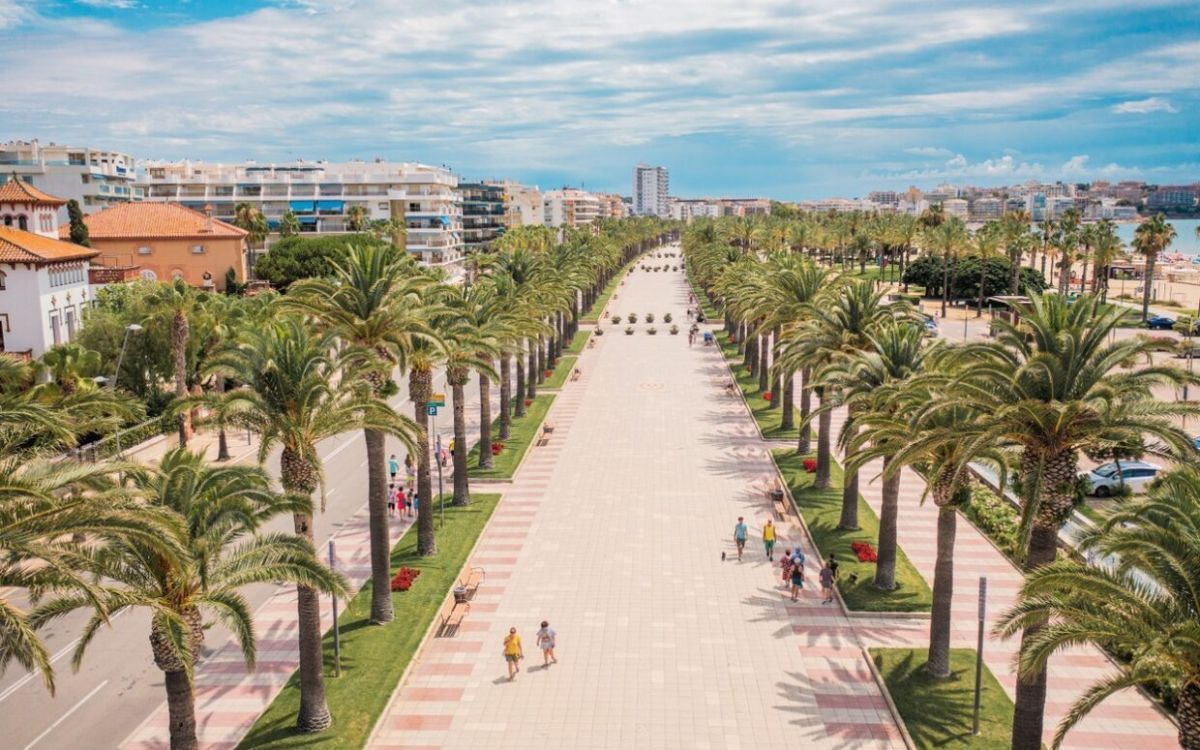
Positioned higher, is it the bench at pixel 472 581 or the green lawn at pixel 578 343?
the green lawn at pixel 578 343

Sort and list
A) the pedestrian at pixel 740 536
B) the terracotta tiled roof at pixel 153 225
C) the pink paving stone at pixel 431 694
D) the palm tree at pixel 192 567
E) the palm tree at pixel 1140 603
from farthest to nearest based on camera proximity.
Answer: the terracotta tiled roof at pixel 153 225 < the pedestrian at pixel 740 536 < the pink paving stone at pixel 431 694 < the palm tree at pixel 192 567 < the palm tree at pixel 1140 603

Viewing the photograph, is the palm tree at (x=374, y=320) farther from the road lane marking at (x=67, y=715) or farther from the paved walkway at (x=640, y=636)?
the road lane marking at (x=67, y=715)

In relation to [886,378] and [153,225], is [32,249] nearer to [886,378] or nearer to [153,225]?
[153,225]

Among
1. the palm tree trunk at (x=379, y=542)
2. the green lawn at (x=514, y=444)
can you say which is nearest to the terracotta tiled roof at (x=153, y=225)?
the green lawn at (x=514, y=444)

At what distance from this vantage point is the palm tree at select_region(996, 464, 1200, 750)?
499 inches

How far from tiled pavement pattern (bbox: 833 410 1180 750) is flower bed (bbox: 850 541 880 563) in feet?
4.46

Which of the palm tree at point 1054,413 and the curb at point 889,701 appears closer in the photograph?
the palm tree at point 1054,413

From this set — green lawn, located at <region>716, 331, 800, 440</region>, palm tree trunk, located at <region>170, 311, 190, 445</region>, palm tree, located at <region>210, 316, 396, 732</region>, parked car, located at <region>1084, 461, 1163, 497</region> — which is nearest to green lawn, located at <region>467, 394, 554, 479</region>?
green lawn, located at <region>716, 331, 800, 440</region>

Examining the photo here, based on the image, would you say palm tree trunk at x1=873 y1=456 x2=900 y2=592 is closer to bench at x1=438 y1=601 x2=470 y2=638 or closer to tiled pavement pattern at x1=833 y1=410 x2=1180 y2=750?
tiled pavement pattern at x1=833 y1=410 x2=1180 y2=750

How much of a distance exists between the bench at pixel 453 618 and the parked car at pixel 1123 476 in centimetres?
2366

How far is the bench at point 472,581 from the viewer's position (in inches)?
1039

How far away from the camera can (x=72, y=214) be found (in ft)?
244

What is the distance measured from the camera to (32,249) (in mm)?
50969

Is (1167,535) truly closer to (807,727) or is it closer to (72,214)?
(807,727)
